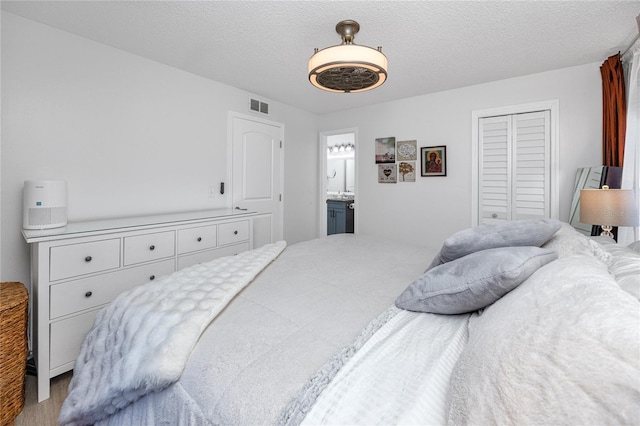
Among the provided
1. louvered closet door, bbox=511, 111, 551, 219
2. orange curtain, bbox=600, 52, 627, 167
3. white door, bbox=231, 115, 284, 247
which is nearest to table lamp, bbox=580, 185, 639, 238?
orange curtain, bbox=600, 52, 627, 167

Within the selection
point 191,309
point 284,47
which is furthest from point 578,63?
point 191,309

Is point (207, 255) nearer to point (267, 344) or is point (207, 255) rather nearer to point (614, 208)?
point (267, 344)

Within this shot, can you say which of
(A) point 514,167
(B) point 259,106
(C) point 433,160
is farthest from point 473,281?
(B) point 259,106

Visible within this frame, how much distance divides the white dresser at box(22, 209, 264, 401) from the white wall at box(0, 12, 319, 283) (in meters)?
0.35

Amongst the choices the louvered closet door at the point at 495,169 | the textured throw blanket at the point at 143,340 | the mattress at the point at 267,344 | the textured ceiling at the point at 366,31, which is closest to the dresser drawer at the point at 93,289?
the textured throw blanket at the point at 143,340

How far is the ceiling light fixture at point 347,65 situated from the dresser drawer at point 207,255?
1725 millimetres

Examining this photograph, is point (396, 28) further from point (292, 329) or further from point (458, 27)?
point (292, 329)

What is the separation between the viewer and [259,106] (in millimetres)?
3775

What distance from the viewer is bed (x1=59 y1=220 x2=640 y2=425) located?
508 mm

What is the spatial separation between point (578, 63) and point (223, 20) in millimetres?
3262

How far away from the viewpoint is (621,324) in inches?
19.6

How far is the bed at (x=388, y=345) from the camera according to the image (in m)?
0.51

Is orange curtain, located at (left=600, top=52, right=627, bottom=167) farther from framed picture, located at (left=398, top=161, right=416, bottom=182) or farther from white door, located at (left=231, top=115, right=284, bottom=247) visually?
white door, located at (left=231, top=115, right=284, bottom=247)

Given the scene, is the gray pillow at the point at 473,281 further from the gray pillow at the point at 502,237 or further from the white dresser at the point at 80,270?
the white dresser at the point at 80,270
